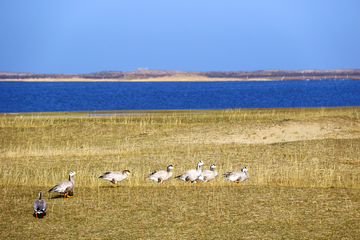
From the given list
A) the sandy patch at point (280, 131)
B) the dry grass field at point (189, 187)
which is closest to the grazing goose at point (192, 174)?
the dry grass field at point (189, 187)

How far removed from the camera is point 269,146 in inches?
971

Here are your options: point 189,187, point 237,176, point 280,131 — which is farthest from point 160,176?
point 280,131

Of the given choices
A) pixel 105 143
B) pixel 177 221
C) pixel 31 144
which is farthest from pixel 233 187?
pixel 31 144

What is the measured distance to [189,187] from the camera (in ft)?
53.2

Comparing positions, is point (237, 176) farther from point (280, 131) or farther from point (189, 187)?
point (280, 131)

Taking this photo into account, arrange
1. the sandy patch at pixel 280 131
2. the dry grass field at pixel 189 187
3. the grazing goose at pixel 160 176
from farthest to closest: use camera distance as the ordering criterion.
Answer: the sandy patch at pixel 280 131 < the grazing goose at pixel 160 176 < the dry grass field at pixel 189 187

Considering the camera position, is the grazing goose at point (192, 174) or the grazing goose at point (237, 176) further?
the grazing goose at point (237, 176)

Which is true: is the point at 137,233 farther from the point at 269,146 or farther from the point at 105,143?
the point at 105,143

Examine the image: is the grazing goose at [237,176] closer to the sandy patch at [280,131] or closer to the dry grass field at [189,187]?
the dry grass field at [189,187]

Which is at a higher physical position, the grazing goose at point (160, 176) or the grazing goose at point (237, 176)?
the grazing goose at point (160, 176)

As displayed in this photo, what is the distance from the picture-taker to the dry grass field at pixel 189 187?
11.1 metres

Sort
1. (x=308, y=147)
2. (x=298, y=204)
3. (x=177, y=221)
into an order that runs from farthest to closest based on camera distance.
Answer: (x=308, y=147)
(x=298, y=204)
(x=177, y=221)

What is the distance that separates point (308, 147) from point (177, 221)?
1417cm

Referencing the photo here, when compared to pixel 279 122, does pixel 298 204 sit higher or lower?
lower
